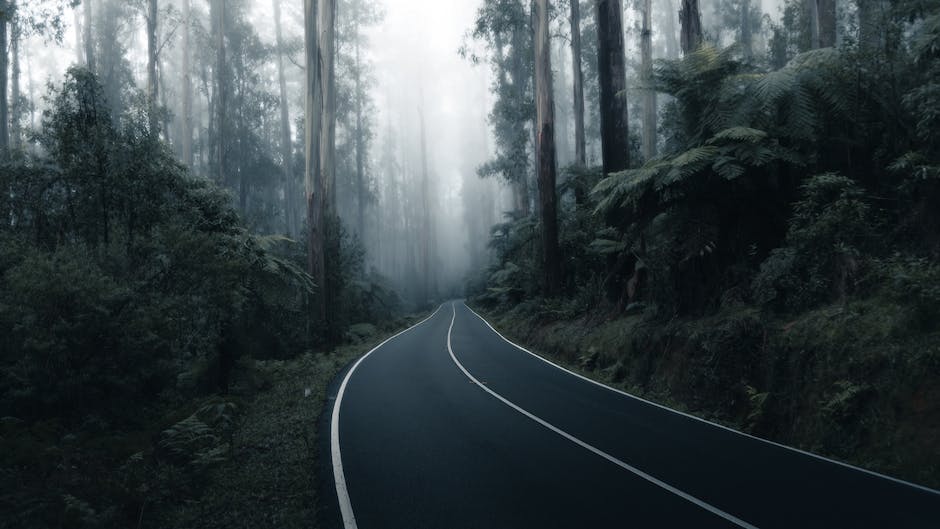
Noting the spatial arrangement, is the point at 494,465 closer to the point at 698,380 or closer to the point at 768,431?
the point at 768,431

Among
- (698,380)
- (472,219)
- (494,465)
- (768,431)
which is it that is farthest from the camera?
(472,219)

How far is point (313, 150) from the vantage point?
20297 millimetres

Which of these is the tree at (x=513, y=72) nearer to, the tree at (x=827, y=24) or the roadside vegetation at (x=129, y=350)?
the tree at (x=827, y=24)

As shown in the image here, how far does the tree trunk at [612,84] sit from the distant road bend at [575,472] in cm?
766

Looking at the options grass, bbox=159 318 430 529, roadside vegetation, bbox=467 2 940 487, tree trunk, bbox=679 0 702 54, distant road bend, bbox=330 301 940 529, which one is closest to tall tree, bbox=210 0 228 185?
grass, bbox=159 318 430 529

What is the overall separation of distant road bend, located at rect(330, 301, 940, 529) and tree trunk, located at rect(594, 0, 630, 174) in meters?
7.66

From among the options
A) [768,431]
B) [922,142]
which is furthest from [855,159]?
[768,431]

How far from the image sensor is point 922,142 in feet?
30.0

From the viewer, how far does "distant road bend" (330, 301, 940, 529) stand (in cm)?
530

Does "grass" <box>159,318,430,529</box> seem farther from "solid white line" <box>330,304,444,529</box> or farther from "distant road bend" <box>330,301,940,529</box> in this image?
"distant road bend" <box>330,301,940,529</box>

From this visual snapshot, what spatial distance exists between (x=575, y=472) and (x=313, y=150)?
1636 cm

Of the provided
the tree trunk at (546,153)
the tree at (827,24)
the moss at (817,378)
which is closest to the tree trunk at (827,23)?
the tree at (827,24)

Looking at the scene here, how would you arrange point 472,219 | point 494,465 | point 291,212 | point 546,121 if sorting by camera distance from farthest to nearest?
point 472,219 < point 291,212 < point 546,121 < point 494,465

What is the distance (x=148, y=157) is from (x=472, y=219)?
2969 inches
